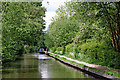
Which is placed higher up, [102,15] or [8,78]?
[102,15]

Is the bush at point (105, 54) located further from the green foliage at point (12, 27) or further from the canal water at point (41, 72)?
the green foliage at point (12, 27)

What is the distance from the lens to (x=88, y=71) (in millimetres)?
15773

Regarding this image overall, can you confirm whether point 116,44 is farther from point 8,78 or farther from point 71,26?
point 71,26

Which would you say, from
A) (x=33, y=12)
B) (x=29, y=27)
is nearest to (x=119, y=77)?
(x=29, y=27)

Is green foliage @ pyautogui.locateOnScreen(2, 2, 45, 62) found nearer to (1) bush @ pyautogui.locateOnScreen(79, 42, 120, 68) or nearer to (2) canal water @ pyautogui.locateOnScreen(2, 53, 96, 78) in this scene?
→ (2) canal water @ pyautogui.locateOnScreen(2, 53, 96, 78)

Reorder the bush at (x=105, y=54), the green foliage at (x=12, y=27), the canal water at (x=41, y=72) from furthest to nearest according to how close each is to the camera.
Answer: the green foliage at (x=12, y=27), the bush at (x=105, y=54), the canal water at (x=41, y=72)

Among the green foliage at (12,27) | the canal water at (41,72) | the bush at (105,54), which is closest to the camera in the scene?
the canal water at (41,72)

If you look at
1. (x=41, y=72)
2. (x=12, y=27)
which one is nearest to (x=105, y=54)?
Answer: (x=41, y=72)

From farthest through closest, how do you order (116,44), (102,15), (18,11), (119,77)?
(18,11) < (116,44) < (102,15) < (119,77)

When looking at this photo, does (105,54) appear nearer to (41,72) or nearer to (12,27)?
(41,72)

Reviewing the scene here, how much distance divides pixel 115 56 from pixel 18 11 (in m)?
13.9

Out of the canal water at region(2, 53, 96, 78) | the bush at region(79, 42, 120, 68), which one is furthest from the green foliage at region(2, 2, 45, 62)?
the bush at region(79, 42, 120, 68)

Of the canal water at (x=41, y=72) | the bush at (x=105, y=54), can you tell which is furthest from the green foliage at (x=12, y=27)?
the bush at (x=105, y=54)

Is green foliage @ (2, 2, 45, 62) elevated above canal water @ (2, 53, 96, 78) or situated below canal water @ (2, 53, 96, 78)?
above
